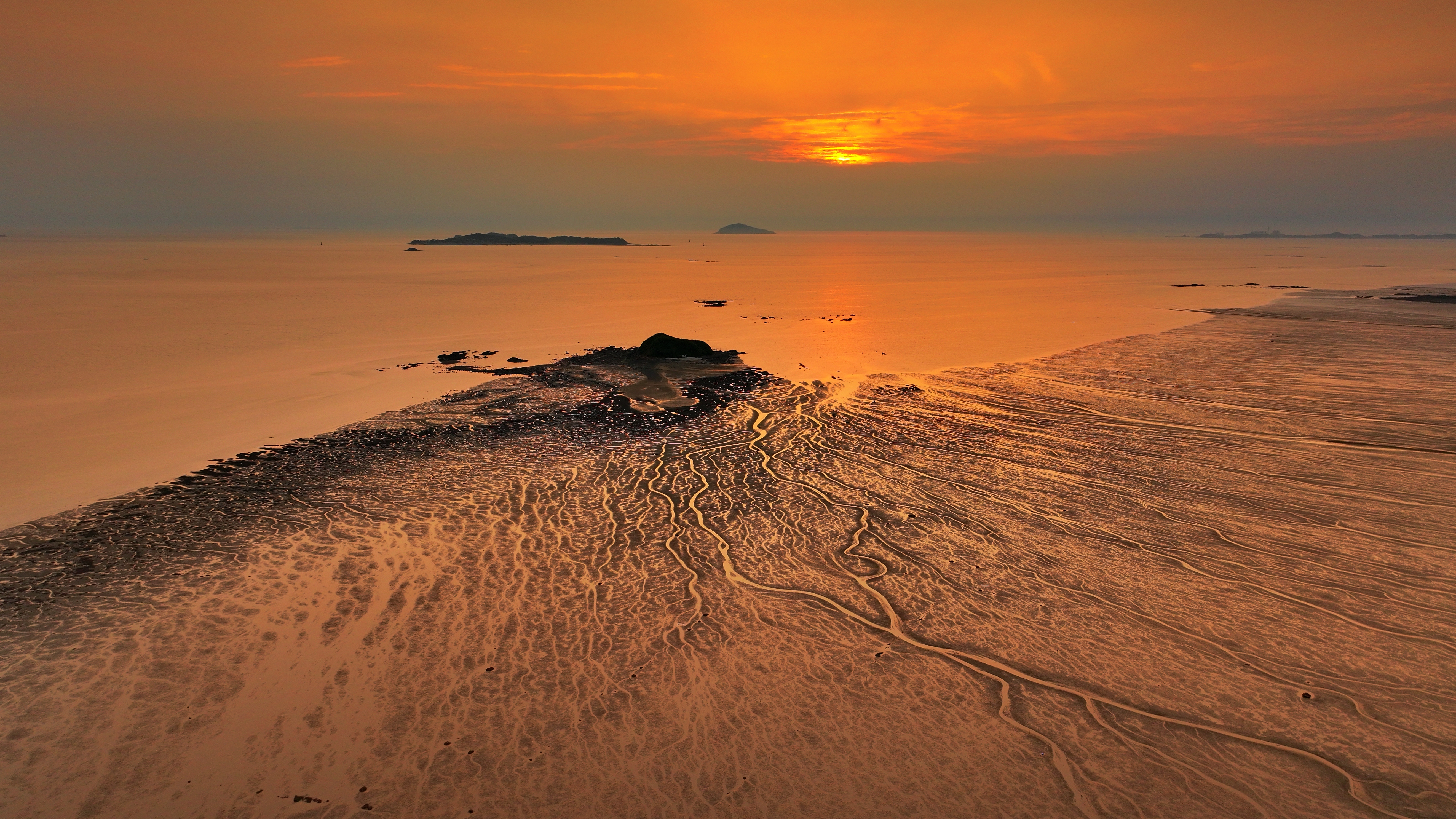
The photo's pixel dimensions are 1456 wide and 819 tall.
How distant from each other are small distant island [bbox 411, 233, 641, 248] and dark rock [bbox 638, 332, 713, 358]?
11704 centimetres

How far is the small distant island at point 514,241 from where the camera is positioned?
138 meters

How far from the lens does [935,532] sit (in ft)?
26.7

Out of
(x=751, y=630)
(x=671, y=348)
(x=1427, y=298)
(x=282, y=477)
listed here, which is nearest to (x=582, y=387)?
(x=671, y=348)

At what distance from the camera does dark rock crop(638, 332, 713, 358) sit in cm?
1781

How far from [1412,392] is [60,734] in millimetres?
20427

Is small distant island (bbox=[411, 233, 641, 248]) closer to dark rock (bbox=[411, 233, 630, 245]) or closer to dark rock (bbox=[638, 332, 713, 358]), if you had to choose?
dark rock (bbox=[411, 233, 630, 245])

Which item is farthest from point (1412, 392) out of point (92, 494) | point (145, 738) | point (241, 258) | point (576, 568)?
point (241, 258)

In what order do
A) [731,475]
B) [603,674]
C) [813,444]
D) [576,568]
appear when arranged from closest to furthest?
1. [603,674]
2. [576,568]
3. [731,475]
4. [813,444]

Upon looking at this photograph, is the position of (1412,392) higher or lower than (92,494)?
higher

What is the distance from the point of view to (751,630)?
6258 mm

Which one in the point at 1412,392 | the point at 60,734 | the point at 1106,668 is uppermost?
the point at 1412,392

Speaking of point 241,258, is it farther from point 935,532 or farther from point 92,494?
point 935,532

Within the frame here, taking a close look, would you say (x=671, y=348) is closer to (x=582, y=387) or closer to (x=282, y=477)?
(x=582, y=387)

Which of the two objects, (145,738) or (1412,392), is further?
(1412,392)
